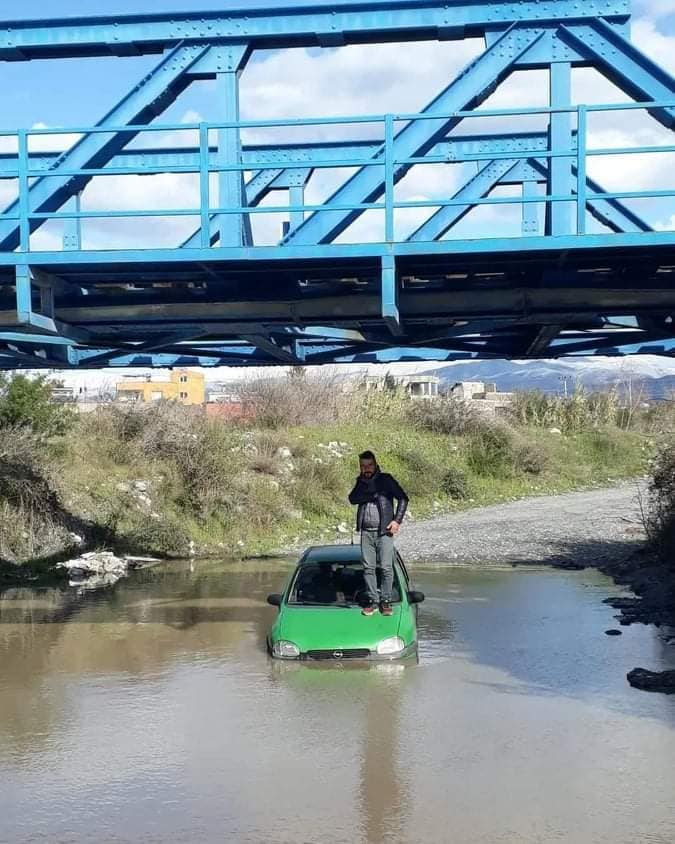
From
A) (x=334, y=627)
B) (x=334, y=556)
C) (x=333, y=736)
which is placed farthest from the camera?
(x=334, y=556)

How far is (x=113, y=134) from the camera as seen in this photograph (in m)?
10.0

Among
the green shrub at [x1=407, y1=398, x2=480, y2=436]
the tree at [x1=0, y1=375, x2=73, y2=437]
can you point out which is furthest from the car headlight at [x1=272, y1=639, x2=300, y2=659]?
the green shrub at [x1=407, y1=398, x2=480, y2=436]

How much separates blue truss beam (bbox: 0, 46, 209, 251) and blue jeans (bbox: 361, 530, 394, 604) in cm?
474

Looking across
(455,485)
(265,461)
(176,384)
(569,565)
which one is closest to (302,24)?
(569,565)

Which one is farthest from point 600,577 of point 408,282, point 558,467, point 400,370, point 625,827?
point 400,370

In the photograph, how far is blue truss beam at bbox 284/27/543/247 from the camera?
9578 mm

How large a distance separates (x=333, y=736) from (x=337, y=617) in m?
2.40

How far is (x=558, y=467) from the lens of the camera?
30.8m

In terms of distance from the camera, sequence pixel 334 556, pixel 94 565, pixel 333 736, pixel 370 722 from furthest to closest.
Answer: pixel 94 565
pixel 334 556
pixel 370 722
pixel 333 736

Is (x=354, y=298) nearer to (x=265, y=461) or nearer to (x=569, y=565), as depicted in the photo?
(x=569, y=565)

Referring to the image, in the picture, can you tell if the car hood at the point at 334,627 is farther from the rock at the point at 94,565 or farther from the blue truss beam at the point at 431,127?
the rock at the point at 94,565

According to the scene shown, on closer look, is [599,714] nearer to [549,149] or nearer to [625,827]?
[625,827]

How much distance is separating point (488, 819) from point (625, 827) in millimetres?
854

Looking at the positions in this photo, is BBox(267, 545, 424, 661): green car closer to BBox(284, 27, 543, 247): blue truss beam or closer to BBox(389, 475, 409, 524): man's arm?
BBox(389, 475, 409, 524): man's arm
